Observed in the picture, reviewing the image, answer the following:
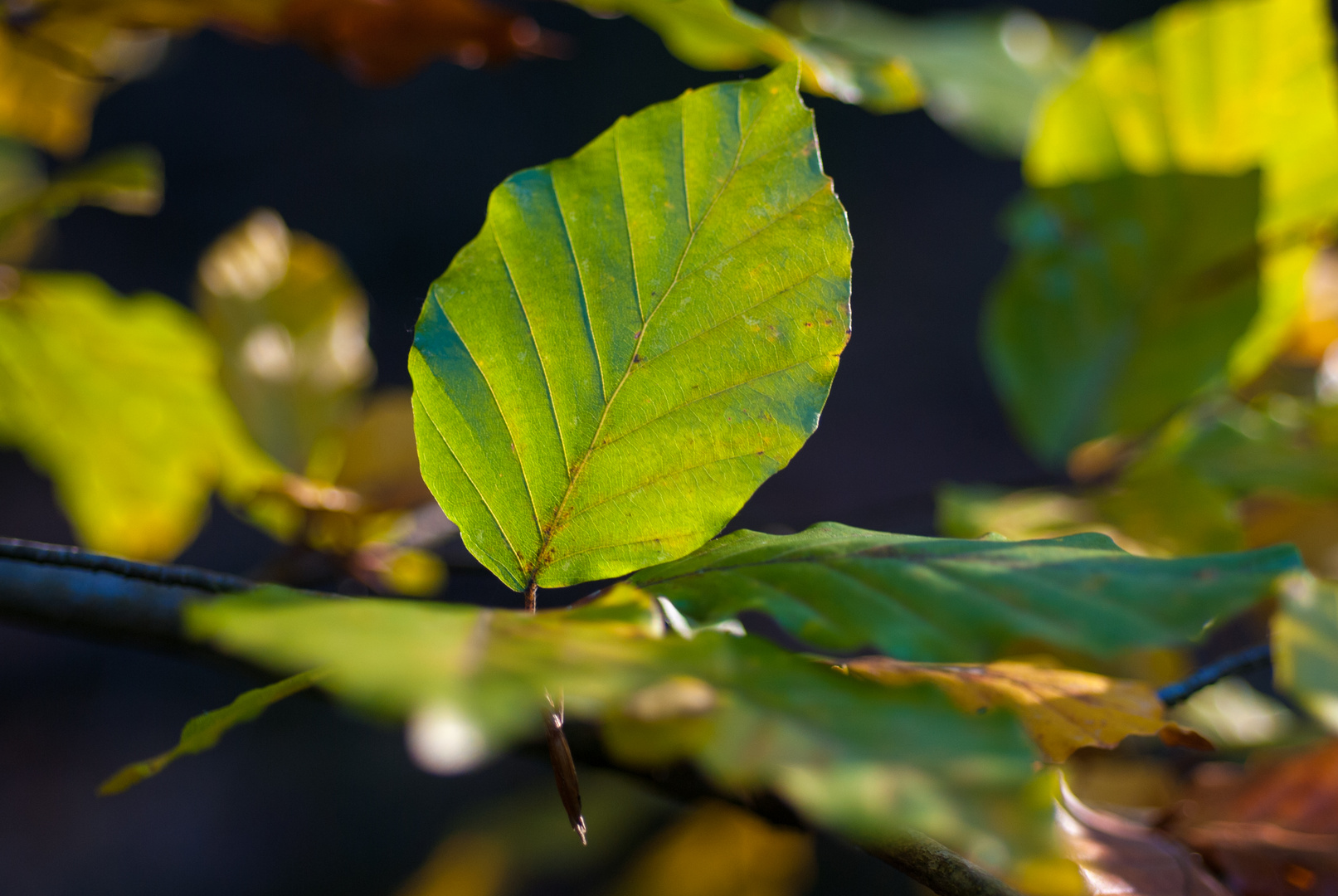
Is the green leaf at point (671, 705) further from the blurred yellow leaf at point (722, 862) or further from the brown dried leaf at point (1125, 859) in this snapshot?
the blurred yellow leaf at point (722, 862)

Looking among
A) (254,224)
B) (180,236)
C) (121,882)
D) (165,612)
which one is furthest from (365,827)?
(165,612)

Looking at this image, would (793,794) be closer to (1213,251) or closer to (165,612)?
(165,612)

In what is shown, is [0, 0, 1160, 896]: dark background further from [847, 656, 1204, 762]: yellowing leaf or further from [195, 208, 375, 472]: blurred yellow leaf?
[847, 656, 1204, 762]: yellowing leaf

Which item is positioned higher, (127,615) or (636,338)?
(636,338)

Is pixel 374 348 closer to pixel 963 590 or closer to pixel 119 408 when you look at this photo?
pixel 119 408

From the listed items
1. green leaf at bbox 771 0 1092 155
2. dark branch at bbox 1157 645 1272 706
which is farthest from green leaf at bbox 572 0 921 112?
dark branch at bbox 1157 645 1272 706

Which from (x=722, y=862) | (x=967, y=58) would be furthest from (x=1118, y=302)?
(x=722, y=862)

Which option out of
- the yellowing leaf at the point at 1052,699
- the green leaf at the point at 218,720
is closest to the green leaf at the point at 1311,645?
the yellowing leaf at the point at 1052,699
